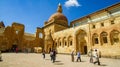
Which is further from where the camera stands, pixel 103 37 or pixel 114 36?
pixel 103 37

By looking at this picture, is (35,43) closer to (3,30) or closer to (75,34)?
(3,30)

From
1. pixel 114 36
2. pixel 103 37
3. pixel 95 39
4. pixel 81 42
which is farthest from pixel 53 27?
pixel 114 36

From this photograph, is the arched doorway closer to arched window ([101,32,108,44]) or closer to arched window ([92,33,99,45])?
arched window ([92,33,99,45])

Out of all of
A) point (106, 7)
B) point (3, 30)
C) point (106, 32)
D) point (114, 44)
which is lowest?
point (114, 44)

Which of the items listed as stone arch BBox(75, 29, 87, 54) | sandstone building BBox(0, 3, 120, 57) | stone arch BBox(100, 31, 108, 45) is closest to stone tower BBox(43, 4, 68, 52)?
sandstone building BBox(0, 3, 120, 57)

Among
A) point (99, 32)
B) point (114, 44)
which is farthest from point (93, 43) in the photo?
point (114, 44)

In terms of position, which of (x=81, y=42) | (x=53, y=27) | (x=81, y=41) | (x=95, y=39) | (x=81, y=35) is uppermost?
(x=53, y=27)

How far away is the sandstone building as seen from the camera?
20.8 metres

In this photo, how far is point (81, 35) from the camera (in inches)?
1075

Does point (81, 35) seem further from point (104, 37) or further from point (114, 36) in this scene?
point (114, 36)

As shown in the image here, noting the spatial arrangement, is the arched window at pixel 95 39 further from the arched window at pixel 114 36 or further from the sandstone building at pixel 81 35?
the arched window at pixel 114 36

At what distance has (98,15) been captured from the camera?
24609 millimetres

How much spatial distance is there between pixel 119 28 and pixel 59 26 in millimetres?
23335

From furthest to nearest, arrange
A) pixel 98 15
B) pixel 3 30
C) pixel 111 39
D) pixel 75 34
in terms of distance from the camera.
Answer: pixel 3 30, pixel 75 34, pixel 98 15, pixel 111 39
